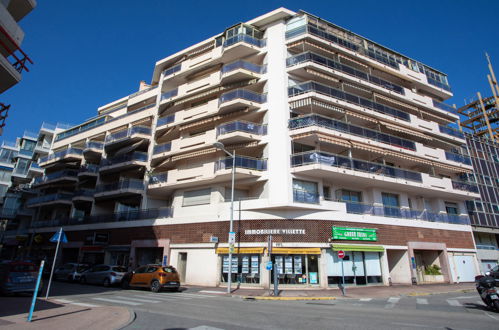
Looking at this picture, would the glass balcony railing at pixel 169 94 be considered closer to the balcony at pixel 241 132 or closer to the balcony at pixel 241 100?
the balcony at pixel 241 100

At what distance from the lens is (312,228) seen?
20812 mm

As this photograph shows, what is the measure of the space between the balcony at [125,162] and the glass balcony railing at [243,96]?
11.3 meters

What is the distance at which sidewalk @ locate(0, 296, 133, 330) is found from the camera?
7.89m

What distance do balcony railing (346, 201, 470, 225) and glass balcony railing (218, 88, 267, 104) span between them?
1126cm

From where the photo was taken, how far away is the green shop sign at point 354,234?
21025 millimetres

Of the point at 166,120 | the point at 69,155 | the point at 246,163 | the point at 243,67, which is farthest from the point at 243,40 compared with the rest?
the point at 69,155

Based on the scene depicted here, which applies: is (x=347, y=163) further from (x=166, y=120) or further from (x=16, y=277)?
(x=16, y=277)

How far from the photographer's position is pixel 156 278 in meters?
17.5

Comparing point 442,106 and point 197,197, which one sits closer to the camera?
point 197,197

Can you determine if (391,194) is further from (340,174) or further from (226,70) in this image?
(226,70)

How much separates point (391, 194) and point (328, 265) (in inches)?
403

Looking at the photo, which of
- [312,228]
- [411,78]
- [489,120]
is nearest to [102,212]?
[312,228]

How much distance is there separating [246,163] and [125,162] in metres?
15.7

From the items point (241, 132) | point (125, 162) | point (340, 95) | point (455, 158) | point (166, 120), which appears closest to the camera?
point (241, 132)
